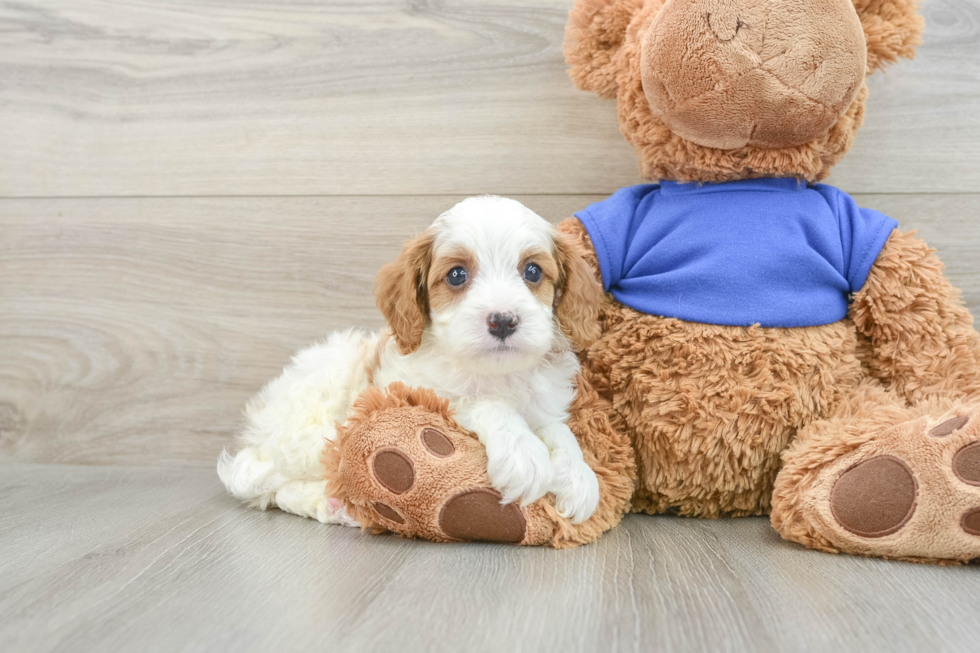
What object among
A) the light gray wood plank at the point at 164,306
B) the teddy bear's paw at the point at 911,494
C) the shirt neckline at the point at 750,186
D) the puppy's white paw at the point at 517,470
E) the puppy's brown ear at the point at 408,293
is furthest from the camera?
the light gray wood plank at the point at 164,306

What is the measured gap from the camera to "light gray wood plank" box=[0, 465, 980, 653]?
87 cm

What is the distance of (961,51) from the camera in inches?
64.5

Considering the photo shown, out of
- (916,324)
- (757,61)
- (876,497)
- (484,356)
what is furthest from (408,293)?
(916,324)

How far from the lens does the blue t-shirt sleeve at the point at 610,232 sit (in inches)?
55.7

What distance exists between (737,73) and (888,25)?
359 mm

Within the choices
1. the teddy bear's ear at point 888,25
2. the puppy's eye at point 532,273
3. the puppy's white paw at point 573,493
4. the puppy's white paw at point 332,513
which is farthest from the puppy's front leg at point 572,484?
the teddy bear's ear at point 888,25

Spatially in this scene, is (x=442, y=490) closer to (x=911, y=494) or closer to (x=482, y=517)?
(x=482, y=517)

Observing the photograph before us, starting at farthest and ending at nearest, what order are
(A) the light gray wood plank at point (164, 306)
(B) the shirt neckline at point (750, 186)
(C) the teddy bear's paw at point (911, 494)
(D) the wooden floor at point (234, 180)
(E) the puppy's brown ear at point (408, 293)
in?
(A) the light gray wood plank at point (164, 306)
(D) the wooden floor at point (234, 180)
(B) the shirt neckline at point (750, 186)
(E) the puppy's brown ear at point (408, 293)
(C) the teddy bear's paw at point (911, 494)

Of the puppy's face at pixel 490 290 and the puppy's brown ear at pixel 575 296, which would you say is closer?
Answer: the puppy's face at pixel 490 290

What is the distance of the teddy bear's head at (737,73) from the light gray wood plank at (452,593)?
69 centimetres

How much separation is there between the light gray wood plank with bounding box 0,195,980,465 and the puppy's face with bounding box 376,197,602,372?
535 millimetres

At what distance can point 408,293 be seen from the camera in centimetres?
127

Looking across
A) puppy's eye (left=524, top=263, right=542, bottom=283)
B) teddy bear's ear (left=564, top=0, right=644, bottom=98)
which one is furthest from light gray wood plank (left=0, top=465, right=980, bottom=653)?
teddy bear's ear (left=564, top=0, right=644, bottom=98)

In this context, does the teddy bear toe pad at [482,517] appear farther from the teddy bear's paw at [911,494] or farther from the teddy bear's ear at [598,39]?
the teddy bear's ear at [598,39]
